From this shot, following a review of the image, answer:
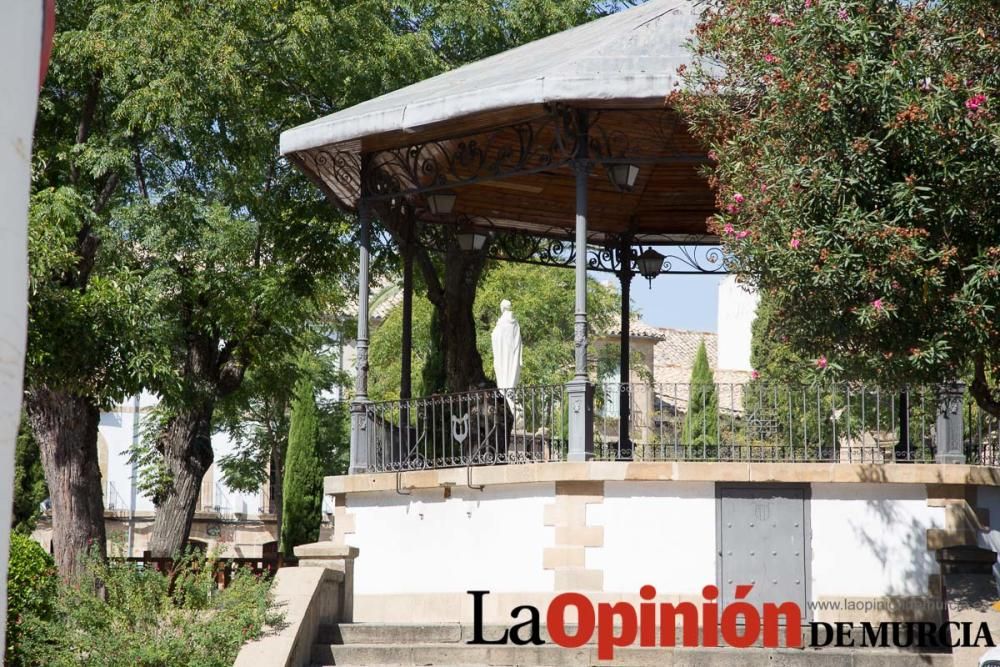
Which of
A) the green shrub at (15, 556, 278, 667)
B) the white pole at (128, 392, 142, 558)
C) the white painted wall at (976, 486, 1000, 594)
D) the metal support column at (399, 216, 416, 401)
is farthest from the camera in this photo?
the white pole at (128, 392, 142, 558)

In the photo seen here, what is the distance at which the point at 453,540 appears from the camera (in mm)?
13977

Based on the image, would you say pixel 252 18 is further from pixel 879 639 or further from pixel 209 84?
pixel 879 639

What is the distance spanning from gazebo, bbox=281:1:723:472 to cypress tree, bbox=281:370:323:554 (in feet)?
63.3

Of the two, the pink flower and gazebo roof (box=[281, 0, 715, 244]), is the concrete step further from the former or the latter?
gazebo roof (box=[281, 0, 715, 244])

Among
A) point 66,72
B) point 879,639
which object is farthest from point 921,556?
point 66,72

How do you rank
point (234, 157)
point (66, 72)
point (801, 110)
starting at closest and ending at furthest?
point (801, 110), point (66, 72), point (234, 157)

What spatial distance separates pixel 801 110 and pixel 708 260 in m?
9.03

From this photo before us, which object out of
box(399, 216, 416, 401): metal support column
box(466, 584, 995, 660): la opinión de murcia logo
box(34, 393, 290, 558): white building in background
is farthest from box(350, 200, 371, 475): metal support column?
box(34, 393, 290, 558): white building in background

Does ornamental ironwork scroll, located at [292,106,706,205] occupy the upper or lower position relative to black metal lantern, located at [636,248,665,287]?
upper

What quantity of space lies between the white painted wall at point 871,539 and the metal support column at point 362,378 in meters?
5.10

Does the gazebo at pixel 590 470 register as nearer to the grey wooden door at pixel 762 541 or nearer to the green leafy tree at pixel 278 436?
the grey wooden door at pixel 762 541

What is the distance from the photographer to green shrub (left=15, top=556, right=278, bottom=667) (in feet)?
33.8

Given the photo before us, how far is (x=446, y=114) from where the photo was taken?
13.1 metres

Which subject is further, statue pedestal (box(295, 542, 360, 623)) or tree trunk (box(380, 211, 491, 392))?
tree trunk (box(380, 211, 491, 392))
